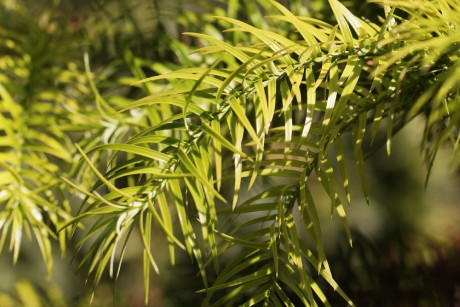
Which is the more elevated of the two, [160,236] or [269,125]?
[269,125]

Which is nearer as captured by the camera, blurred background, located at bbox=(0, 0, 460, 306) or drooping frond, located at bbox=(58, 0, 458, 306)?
drooping frond, located at bbox=(58, 0, 458, 306)

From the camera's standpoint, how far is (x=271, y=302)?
1.39 feet

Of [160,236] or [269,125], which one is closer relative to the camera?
[269,125]

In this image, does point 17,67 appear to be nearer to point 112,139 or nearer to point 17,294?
point 112,139

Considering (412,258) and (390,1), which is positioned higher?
(390,1)

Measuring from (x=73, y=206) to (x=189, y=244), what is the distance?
53 cm

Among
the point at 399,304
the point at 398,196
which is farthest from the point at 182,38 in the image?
the point at 399,304

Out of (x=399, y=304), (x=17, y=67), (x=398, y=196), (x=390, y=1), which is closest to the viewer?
(x=390, y=1)

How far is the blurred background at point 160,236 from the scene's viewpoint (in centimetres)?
59

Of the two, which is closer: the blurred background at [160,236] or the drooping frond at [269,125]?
the drooping frond at [269,125]

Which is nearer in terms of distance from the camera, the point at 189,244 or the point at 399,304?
the point at 189,244

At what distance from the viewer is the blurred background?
592 mm

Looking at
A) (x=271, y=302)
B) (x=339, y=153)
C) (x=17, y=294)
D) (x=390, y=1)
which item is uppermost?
(x=390, y=1)

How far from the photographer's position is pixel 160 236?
2.87ft
